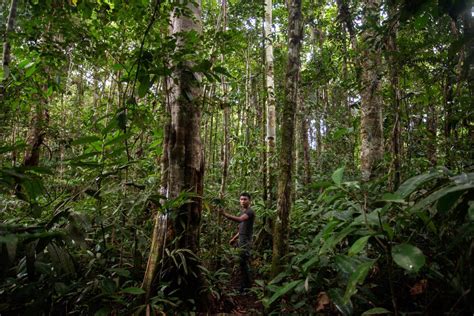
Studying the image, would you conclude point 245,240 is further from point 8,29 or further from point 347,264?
point 8,29

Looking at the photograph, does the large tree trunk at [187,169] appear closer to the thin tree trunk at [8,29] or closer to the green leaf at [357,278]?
the thin tree trunk at [8,29]

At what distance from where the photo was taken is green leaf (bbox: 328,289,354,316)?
1.71 meters

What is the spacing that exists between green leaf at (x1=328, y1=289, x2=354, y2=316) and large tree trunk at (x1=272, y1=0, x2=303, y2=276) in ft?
4.58

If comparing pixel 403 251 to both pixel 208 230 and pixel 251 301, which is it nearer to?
pixel 251 301

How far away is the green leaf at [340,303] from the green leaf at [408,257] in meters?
0.56

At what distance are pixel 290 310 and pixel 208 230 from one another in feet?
11.5

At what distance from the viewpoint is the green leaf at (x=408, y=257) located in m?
1.16

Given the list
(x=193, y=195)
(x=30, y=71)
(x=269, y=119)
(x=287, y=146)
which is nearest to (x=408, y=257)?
(x=193, y=195)

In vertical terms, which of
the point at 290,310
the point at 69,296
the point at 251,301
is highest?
the point at 69,296

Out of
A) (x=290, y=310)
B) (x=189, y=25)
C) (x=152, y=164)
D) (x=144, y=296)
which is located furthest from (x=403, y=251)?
(x=152, y=164)

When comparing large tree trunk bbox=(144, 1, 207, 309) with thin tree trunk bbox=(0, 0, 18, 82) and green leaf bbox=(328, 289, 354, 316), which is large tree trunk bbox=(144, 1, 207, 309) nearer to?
thin tree trunk bbox=(0, 0, 18, 82)

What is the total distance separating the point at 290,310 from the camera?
95.6 inches

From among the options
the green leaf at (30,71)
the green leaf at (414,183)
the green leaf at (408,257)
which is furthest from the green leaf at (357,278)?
the green leaf at (30,71)

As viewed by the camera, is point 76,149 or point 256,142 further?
point 256,142
